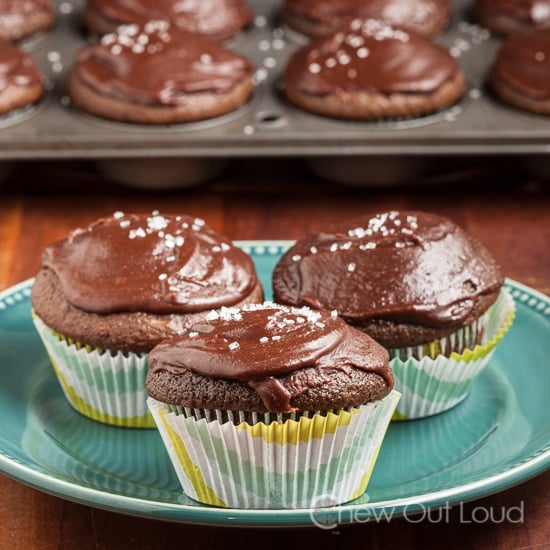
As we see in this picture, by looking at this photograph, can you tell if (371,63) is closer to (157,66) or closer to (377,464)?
(157,66)

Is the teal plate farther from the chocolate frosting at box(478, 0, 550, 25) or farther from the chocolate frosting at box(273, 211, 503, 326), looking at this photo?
the chocolate frosting at box(478, 0, 550, 25)

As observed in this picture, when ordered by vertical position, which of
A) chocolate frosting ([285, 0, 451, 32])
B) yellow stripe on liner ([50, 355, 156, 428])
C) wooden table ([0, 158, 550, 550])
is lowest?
wooden table ([0, 158, 550, 550])

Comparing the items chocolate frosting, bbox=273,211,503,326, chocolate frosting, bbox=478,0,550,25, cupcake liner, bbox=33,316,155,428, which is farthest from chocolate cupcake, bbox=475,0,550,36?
cupcake liner, bbox=33,316,155,428

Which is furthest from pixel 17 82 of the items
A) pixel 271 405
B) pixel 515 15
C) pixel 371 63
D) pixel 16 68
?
pixel 271 405

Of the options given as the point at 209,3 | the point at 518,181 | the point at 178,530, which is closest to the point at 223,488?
the point at 178,530

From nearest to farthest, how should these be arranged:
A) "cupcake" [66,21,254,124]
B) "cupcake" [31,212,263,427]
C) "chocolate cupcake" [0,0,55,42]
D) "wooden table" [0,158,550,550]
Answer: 1. "cupcake" [31,212,263,427]
2. "wooden table" [0,158,550,550]
3. "cupcake" [66,21,254,124]
4. "chocolate cupcake" [0,0,55,42]

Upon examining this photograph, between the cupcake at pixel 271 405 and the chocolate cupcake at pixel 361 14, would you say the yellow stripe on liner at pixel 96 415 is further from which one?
the chocolate cupcake at pixel 361 14

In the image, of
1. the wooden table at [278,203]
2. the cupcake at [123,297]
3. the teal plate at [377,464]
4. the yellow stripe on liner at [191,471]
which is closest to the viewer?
the teal plate at [377,464]

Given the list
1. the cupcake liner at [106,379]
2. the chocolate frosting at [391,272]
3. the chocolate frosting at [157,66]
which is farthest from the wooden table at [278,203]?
the cupcake liner at [106,379]
